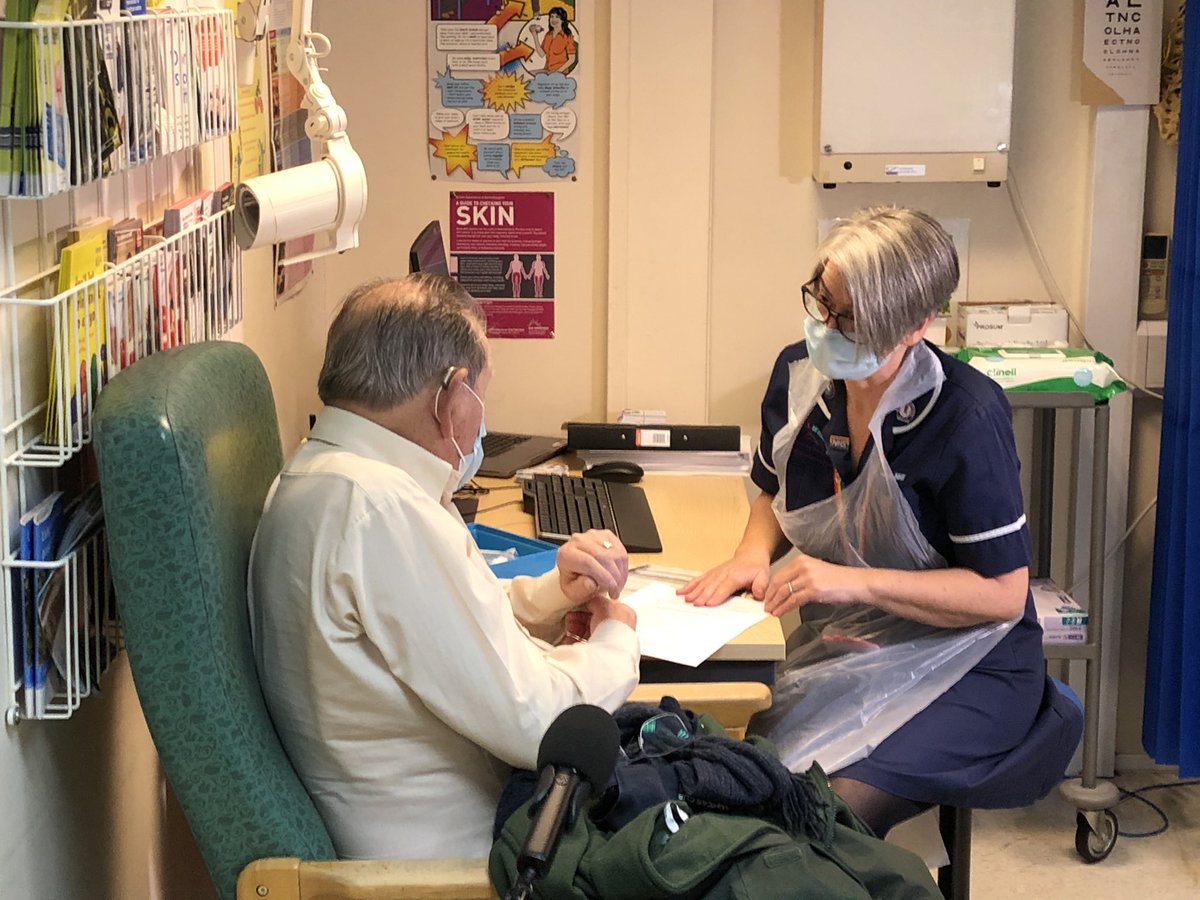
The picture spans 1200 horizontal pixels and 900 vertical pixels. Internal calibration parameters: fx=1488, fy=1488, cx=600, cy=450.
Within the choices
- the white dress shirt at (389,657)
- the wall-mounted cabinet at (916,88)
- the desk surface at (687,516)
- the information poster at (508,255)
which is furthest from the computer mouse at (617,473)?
the white dress shirt at (389,657)

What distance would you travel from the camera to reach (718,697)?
1.84 m

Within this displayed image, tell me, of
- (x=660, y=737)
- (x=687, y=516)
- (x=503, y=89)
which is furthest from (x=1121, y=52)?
(x=660, y=737)

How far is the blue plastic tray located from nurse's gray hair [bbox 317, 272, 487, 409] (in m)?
0.57

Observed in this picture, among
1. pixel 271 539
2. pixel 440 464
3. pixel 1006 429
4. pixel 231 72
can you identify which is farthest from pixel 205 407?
pixel 1006 429

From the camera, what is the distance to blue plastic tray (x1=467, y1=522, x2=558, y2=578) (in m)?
2.14

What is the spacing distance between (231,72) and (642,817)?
1.14 metres

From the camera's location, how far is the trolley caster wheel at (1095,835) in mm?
3064

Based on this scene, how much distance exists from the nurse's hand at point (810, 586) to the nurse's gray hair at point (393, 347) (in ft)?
2.25

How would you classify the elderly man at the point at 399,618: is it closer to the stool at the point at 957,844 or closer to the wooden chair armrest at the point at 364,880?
the wooden chair armrest at the point at 364,880

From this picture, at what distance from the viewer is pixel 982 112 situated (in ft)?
9.86

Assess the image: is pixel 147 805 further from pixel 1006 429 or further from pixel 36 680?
pixel 1006 429

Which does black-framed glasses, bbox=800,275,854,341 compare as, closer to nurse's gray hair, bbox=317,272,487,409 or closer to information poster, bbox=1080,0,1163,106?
nurse's gray hair, bbox=317,272,487,409

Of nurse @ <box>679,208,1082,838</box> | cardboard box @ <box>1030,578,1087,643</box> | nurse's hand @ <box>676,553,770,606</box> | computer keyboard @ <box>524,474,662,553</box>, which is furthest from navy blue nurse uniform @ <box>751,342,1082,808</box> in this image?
cardboard box @ <box>1030,578,1087,643</box>

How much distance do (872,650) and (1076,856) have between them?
3.86 feet
